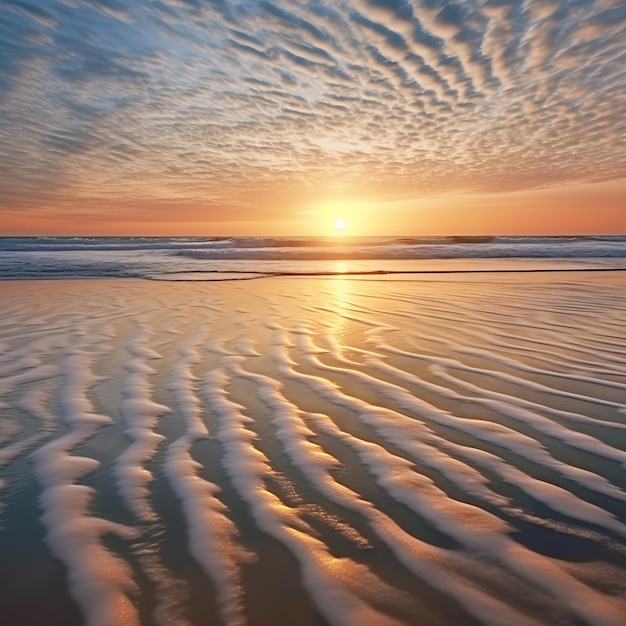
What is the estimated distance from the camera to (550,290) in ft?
35.0

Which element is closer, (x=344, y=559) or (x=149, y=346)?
(x=344, y=559)

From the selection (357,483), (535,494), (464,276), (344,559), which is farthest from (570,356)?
(464,276)

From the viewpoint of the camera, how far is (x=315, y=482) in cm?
242

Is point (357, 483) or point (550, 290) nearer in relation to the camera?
point (357, 483)

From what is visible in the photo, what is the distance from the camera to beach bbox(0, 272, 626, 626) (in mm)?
1661

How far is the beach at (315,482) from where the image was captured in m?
1.66

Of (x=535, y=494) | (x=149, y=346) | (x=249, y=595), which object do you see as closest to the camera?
(x=249, y=595)

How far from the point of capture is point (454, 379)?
413 cm

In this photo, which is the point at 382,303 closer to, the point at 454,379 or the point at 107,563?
the point at 454,379

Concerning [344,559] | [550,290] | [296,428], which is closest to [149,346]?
[296,428]

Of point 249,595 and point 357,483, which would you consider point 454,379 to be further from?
point 249,595

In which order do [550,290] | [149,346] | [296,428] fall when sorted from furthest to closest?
1. [550,290]
2. [149,346]
3. [296,428]

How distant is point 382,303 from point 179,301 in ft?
12.4

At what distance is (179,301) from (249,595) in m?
8.08
